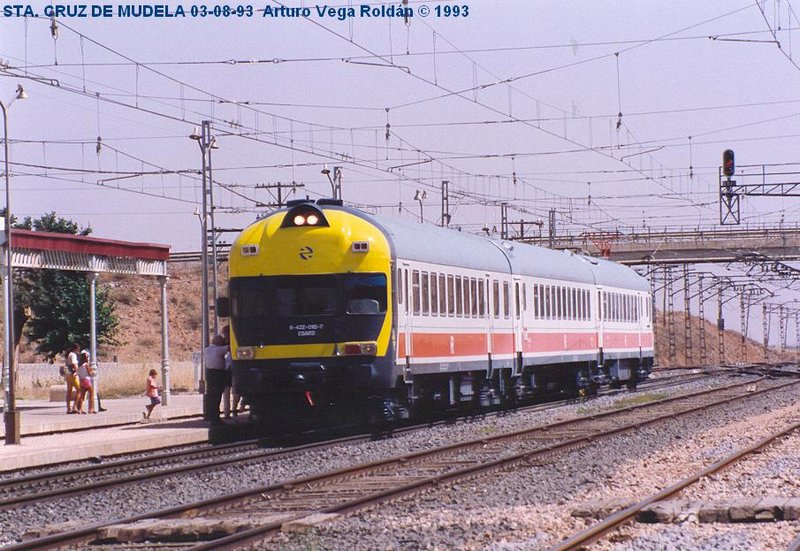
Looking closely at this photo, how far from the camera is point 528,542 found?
10852 mm

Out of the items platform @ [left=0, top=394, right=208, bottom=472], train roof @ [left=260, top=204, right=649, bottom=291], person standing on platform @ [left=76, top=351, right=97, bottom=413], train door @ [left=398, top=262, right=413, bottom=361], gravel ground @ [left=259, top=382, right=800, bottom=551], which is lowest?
gravel ground @ [left=259, top=382, right=800, bottom=551]

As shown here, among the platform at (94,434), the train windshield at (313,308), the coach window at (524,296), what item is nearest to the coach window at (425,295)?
the train windshield at (313,308)

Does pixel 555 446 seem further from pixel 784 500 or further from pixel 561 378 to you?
pixel 561 378

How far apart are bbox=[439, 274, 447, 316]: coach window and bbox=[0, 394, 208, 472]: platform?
4581mm

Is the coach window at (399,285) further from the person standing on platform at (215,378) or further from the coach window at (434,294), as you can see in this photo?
the person standing on platform at (215,378)

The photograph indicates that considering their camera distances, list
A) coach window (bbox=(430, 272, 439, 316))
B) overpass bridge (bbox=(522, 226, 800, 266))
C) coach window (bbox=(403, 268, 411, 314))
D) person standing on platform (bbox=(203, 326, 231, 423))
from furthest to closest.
Result: overpass bridge (bbox=(522, 226, 800, 266)), person standing on platform (bbox=(203, 326, 231, 423)), coach window (bbox=(430, 272, 439, 316)), coach window (bbox=(403, 268, 411, 314))

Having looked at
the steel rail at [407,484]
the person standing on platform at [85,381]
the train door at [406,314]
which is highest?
the train door at [406,314]

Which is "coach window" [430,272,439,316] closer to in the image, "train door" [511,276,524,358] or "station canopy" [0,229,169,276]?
"train door" [511,276,524,358]

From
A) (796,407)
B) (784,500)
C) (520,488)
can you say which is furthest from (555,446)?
(796,407)

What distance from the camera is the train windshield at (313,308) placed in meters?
21.9

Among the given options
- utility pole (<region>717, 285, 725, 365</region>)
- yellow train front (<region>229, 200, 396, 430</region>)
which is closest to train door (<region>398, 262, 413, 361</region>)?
yellow train front (<region>229, 200, 396, 430</region>)

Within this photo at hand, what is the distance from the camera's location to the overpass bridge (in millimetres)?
77188

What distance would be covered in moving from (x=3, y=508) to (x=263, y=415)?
9081 mm

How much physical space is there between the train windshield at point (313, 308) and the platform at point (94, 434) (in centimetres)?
211
